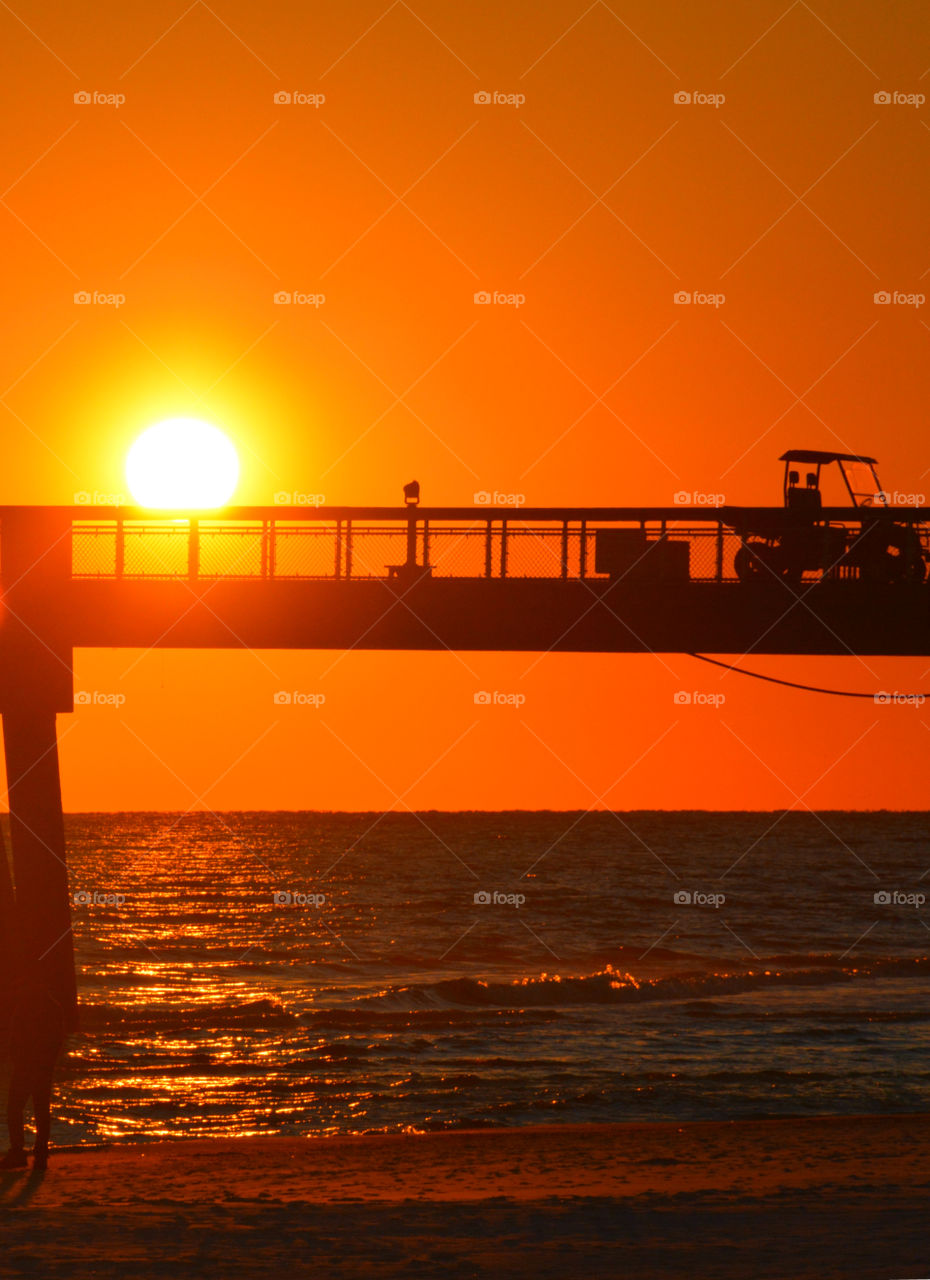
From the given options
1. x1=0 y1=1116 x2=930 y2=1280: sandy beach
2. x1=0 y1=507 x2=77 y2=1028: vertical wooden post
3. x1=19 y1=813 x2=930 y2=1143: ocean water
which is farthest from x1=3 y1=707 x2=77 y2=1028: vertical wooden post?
x1=0 y1=1116 x2=930 y2=1280: sandy beach

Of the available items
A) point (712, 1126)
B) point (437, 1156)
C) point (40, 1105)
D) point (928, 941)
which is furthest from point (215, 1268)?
point (928, 941)

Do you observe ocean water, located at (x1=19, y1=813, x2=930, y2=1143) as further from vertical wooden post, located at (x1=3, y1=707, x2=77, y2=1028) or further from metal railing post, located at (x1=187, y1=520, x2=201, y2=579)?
metal railing post, located at (x1=187, y1=520, x2=201, y2=579)

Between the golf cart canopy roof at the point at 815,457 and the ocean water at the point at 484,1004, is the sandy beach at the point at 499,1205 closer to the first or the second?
the ocean water at the point at 484,1004

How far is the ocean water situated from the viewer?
1917 centimetres

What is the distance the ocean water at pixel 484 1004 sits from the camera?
62.9 ft

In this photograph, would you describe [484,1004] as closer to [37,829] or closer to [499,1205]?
[37,829]

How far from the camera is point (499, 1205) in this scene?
41.5ft

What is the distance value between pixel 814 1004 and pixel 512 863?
67287mm

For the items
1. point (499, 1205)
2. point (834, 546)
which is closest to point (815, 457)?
point (834, 546)

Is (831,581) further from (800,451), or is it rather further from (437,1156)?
(437,1156)

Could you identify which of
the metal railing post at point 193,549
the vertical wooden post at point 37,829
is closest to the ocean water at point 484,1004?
the vertical wooden post at point 37,829

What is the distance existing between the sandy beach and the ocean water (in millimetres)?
2289

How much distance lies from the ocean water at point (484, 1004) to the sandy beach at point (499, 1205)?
7.51 ft

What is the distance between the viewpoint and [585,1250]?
11031 mm
